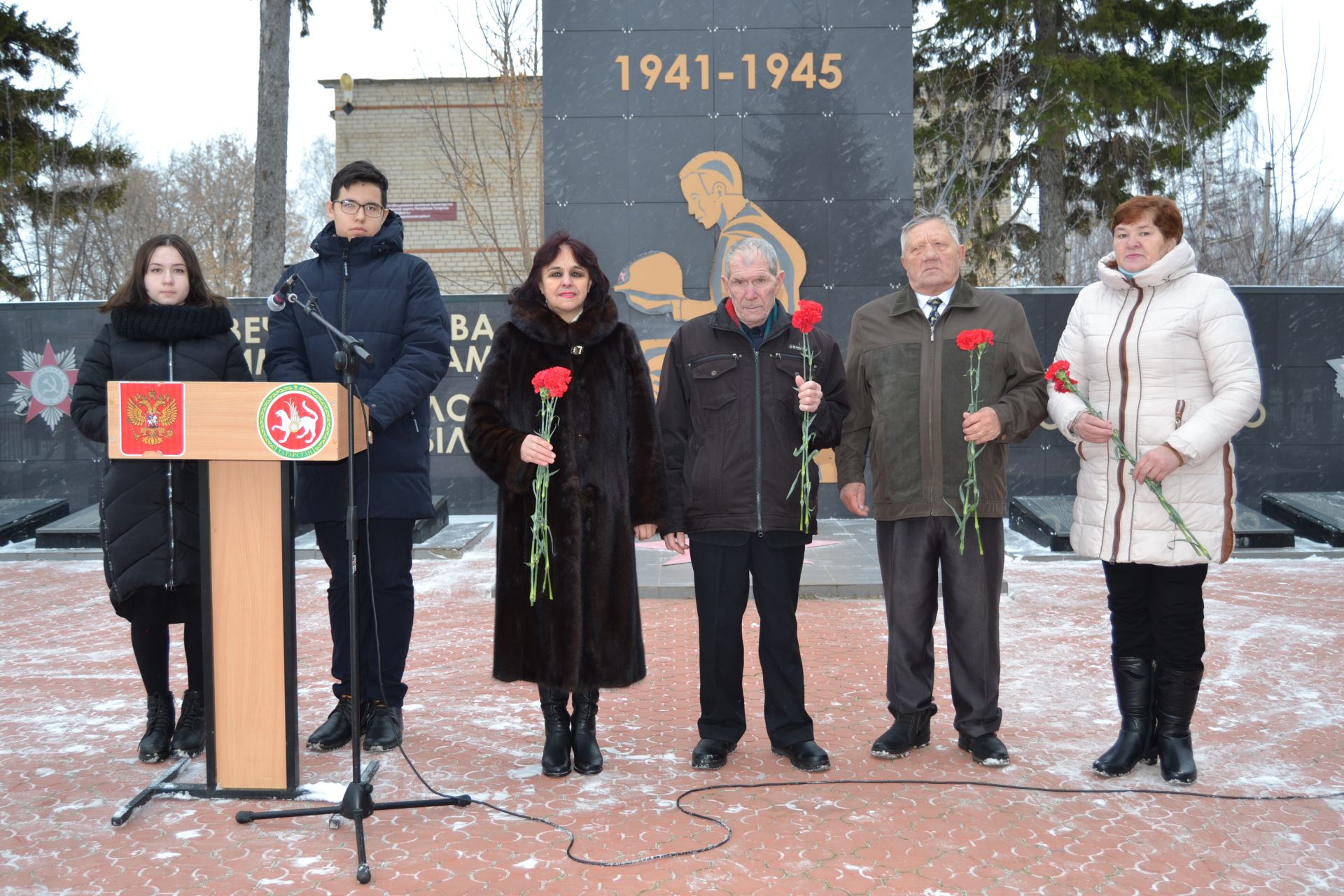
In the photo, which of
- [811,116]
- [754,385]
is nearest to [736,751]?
[754,385]

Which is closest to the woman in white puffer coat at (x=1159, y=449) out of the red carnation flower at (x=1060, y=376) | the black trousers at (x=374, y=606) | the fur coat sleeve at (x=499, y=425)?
the red carnation flower at (x=1060, y=376)

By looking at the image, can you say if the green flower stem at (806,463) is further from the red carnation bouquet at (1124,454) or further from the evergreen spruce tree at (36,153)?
the evergreen spruce tree at (36,153)

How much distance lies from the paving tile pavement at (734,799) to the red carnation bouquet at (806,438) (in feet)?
2.97

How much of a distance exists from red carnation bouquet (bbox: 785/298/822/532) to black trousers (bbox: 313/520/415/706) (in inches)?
58.3

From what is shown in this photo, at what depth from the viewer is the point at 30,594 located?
315 inches

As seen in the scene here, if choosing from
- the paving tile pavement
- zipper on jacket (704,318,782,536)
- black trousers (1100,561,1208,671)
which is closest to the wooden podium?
the paving tile pavement

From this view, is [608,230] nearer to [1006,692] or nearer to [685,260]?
[685,260]

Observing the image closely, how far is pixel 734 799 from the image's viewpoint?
12.2ft

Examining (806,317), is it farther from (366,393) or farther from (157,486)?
(157,486)

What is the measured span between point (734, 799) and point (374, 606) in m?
1.57

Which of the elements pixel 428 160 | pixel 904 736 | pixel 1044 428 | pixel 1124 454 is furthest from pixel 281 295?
pixel 428 160

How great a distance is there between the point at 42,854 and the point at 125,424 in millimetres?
1251

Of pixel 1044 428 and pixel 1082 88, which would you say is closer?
pixel 1044 428

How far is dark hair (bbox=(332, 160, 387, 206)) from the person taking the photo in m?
4.39
